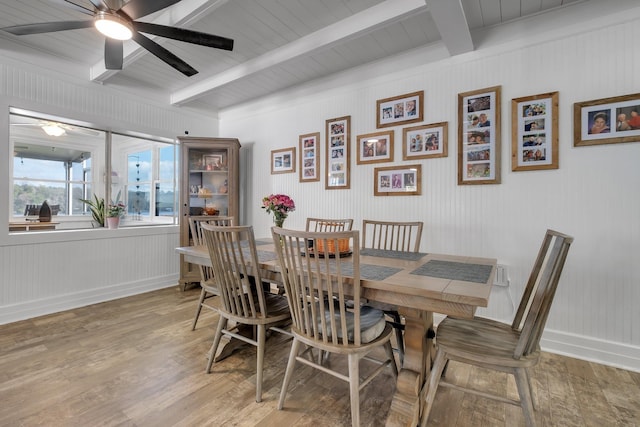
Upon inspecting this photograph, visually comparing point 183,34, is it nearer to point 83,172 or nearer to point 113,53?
point 113,53

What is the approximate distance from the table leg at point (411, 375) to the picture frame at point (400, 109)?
77.3 inches

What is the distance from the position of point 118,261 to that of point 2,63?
2.12 meters

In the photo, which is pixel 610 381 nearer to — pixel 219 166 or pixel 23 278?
pixel 219 166

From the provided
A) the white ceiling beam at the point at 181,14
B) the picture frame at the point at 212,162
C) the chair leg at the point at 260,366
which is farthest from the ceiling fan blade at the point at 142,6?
the picture frame at the point at 212,162

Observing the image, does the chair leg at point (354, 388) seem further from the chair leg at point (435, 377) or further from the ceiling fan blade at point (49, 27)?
the ceiling fan blade at point (49, 27)

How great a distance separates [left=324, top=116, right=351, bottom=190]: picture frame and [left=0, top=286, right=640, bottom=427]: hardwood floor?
1.71 metres

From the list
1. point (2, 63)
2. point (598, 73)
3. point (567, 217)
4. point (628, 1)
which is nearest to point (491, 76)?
point (598, 73)

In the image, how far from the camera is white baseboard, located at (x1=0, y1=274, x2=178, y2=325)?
2785 millimetres

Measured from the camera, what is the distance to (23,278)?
286cm

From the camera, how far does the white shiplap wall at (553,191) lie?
6.71 feet

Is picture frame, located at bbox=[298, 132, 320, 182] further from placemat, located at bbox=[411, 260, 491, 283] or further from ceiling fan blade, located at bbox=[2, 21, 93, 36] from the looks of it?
ceiling fan blade, located at bbox=[2, 21, 93, 36]

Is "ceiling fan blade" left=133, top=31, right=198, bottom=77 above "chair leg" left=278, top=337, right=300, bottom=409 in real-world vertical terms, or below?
above

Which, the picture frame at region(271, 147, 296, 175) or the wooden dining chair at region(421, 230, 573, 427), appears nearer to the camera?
the wooden dining chair at region(421, 230, 573, 427)

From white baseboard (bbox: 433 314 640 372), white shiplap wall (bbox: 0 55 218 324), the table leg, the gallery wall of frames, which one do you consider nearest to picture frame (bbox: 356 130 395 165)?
the gallery wall of frames
